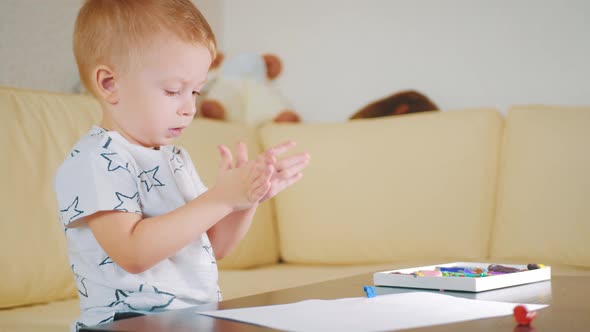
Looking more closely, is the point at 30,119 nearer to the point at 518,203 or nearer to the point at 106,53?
the point at 106,53

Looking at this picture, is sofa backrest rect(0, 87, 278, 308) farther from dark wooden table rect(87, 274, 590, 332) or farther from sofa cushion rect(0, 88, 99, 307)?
dark wooden table rect(87, 274, 590, 332)

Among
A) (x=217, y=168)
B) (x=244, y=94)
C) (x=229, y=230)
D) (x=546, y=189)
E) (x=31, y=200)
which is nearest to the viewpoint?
(x=229, y=230)

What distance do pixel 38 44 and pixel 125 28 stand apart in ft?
4.01

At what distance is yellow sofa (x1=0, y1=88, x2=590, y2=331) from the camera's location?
6.11ft

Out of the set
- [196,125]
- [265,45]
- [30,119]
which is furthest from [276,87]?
[30,119]

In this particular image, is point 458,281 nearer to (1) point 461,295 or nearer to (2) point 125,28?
(1) point 461,295

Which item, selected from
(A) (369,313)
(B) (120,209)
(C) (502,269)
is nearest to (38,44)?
(B) (120,209)

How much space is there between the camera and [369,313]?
72 centimetres

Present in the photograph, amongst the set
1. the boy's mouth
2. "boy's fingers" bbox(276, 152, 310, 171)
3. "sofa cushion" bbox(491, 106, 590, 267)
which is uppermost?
the boy's mouth

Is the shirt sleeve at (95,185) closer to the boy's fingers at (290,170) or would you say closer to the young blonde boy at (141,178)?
the young blonde boy at (141,178)

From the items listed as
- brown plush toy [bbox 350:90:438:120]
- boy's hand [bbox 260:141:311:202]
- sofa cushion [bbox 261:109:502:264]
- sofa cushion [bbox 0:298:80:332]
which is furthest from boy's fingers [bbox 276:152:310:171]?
brown plush toy [bbox 350:90:438:120]

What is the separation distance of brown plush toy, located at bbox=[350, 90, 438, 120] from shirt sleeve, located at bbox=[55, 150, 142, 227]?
1.59 m

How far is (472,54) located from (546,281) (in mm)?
1489

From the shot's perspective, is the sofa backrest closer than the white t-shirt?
No
